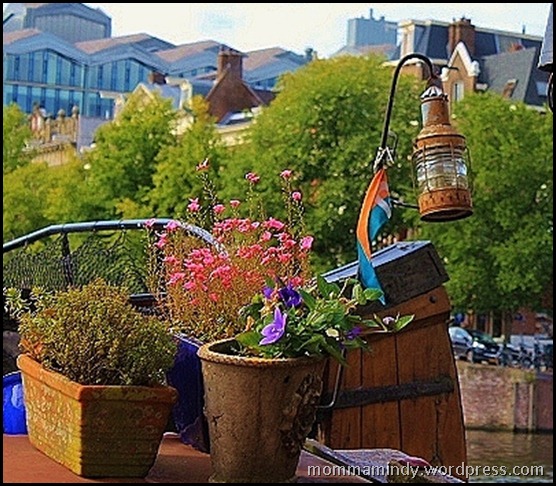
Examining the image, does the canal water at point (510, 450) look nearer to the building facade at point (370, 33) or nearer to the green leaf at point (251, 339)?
the green leaf at point (251, 339)

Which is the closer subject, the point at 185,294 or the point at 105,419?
the point at 105,419

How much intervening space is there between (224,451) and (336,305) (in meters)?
0.34

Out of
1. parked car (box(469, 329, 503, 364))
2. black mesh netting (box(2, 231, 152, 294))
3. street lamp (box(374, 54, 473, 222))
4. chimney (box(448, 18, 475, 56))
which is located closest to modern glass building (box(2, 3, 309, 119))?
chimney (box(448, 18, 475, 56))

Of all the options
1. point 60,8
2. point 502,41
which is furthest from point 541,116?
point 60,8

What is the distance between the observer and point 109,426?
222 centimetres

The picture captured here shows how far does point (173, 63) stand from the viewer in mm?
80812

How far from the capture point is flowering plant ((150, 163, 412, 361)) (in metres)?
2.23

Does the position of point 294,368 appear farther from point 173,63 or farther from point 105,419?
point 173,63

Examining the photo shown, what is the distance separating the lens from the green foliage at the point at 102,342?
2.26 meters

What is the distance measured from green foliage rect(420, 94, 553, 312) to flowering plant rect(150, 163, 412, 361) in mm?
21538

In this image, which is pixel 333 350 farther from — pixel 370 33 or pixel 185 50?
pixel 370 33

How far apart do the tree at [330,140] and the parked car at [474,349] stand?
4.04 metres

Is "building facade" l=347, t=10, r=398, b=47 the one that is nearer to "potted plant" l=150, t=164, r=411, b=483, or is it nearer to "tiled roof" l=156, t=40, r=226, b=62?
"tiled roof" l=156, t=40, r=226, b=62

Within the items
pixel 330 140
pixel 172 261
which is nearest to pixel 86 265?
pixel 172 261
